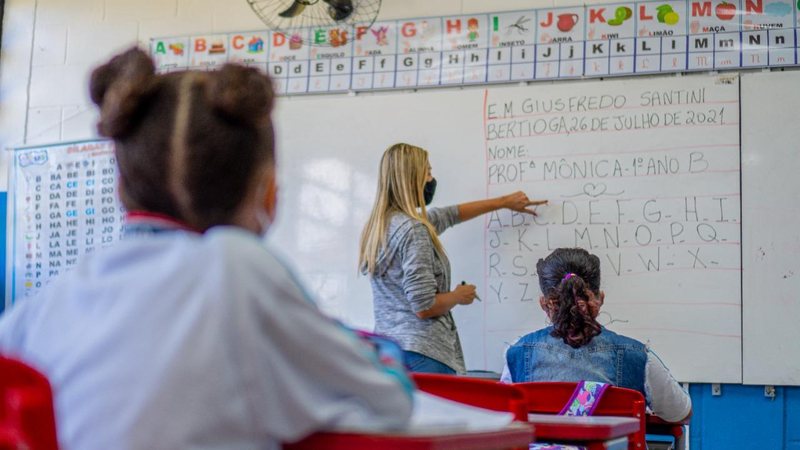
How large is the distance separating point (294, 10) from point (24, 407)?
3.56m

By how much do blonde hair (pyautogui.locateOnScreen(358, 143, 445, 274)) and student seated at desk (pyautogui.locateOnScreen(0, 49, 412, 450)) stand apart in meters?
2.43

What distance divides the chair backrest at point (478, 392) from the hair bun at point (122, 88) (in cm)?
65

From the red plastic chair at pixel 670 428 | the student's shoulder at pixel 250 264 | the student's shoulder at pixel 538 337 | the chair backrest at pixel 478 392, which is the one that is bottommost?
the red plastic chair at pixel 670 428

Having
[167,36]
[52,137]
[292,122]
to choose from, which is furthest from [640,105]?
[52,137]

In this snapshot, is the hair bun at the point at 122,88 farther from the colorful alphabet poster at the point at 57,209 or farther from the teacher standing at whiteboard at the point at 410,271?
the colorful alphabet poster at the point at 57,209

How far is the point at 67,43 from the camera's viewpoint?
4652 millimetres

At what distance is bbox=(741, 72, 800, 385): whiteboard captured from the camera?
352 cm

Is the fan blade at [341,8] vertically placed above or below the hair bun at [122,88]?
above

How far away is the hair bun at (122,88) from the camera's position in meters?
0.99

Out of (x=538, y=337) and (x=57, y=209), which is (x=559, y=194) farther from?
(x=57, y=209)

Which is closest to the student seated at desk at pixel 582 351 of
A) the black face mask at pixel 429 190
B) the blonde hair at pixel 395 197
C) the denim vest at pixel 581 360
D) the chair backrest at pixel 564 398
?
the denim vest at pixel 581 360

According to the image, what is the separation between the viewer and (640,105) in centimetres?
377

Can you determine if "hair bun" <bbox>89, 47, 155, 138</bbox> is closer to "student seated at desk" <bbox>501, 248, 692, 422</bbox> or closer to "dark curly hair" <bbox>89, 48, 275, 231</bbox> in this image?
"dark curly hair" <bbox>89, 48, 275, 231</bbox>

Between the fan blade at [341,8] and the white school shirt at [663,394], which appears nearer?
the white school shirt at [663,394]
